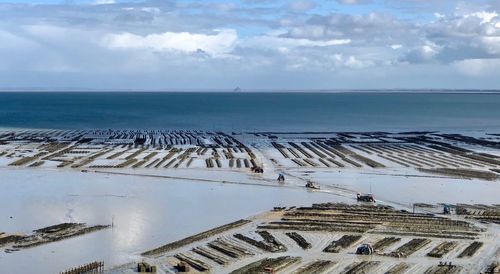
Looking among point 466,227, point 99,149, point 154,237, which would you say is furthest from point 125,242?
point 99,149

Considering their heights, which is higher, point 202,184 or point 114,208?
point 202,184

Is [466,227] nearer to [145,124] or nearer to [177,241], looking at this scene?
[177,241]

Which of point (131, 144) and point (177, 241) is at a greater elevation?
point (131, 144)

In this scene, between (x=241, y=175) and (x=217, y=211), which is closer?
(x=217, y=211)

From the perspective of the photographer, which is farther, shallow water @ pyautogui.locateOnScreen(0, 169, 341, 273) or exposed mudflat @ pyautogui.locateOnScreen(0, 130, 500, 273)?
exposed mudflat @ pyautogui.locateOnScreen(0, 130, 500, 273)

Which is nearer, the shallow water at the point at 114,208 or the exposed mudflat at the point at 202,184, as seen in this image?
the shallow water at the point at 114,208

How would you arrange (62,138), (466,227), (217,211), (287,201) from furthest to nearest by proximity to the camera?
(62,138)
(287,201)
(217,211)
(466,227)

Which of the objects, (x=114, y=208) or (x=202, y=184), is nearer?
(x=114, y=208)

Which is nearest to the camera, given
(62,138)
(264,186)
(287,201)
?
(287,201)
